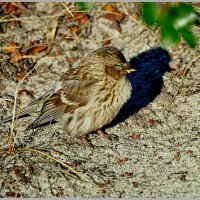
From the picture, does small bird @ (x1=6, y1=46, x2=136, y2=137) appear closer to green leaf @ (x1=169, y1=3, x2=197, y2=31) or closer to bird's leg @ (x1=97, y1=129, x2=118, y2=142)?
bird's leg @ (x1=97, y1=129, x2=118, y2=142)

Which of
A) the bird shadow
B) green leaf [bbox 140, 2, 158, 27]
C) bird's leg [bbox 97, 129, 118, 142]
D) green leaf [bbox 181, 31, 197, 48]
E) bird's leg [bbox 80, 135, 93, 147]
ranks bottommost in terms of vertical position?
bird's leg [bbox 80, 135, 93, 147]

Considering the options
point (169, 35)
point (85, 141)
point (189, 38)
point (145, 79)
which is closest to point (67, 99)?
point (85, 141)

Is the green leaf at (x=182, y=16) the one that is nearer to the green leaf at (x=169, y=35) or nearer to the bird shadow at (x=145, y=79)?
the green leaf at (x=169, y=35)

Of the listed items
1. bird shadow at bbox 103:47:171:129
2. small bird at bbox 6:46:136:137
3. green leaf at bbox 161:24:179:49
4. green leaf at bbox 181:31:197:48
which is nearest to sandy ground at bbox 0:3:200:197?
bird shadow at bbox 103:47:171:129

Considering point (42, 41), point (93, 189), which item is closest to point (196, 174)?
point (93, 189)

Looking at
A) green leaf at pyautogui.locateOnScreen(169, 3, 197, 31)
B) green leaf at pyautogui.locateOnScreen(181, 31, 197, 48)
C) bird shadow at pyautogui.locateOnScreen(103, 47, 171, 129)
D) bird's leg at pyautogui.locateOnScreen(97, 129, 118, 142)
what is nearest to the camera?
green leaf at pyautogui.locateOnScreen(169, 3, 197, 31)

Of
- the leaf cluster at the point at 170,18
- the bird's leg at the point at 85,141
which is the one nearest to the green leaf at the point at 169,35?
the leaf cluster at the point at 170,18

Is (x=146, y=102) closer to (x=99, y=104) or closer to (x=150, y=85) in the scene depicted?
(x=150, y=85)
